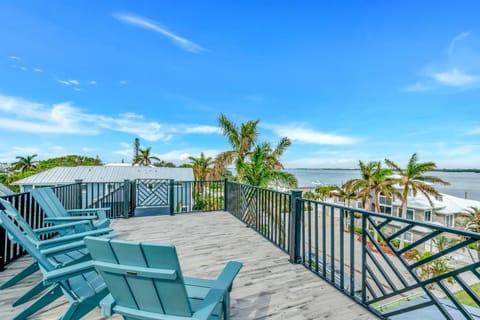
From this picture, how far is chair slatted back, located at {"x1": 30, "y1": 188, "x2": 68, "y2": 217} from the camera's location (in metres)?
3.26

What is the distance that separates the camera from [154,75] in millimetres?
10219

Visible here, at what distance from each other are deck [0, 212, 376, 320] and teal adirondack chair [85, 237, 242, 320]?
92cm

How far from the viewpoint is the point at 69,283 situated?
1817 millimetres

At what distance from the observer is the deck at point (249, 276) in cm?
204

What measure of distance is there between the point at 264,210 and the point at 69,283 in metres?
3.30

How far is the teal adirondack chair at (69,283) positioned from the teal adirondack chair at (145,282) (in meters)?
0.50

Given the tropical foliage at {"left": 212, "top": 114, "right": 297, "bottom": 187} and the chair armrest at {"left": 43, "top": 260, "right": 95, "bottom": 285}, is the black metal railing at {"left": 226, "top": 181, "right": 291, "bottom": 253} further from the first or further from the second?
the chair armrest at {"left": 43, "top": 260, "right": 95, "bottom": 285}

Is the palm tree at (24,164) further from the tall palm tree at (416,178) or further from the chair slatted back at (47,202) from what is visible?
the tall palm tree at (416,178)

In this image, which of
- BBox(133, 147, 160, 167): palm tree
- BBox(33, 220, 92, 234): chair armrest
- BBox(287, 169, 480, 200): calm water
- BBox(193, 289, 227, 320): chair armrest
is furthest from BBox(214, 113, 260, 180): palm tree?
BBox(133, 147, 160, 167): palm tree

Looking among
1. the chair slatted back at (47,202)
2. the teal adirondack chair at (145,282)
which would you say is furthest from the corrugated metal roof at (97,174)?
the teal adirondack chair at (145,282)

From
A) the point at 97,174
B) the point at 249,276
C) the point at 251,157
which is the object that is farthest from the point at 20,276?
the point at 97,174

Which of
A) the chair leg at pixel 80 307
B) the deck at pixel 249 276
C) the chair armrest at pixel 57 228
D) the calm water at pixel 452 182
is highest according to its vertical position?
the chair armrest at pixel 57 228

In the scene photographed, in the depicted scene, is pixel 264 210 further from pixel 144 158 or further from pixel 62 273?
pixel 144 158

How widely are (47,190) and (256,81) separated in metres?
10.8
